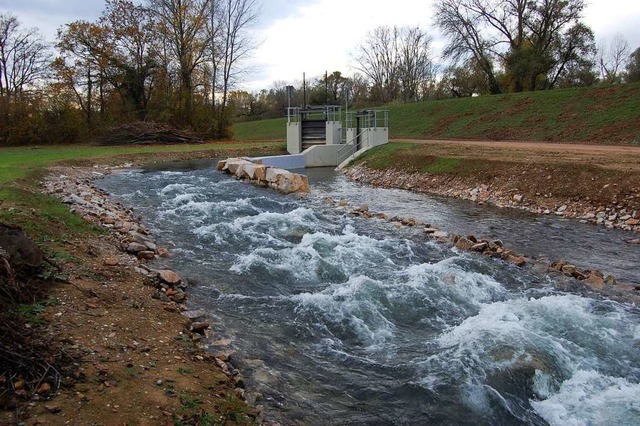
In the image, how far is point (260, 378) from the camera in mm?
4520

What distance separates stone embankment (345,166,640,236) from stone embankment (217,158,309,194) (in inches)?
148

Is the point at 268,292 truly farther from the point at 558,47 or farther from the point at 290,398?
the point at 558,47

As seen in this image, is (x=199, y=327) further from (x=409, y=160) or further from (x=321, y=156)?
(x=321, y=156)

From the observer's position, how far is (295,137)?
1145 inches

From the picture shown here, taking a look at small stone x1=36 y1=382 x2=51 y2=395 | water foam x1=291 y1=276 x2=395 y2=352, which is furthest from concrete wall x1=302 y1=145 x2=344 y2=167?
small stone x1=36 y1=382 x2=51 y2=395

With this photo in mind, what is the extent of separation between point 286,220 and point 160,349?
21.9 ft

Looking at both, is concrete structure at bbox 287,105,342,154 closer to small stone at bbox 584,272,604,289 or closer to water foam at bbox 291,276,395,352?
small stone at bbox 584,272,604,289

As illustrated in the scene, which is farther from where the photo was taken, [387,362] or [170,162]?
[170,162]

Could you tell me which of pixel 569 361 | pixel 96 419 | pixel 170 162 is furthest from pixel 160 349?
pixel 170 162

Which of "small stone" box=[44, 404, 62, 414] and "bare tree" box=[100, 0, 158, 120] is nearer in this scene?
"small stone" box=[44, 404, 62, 414]

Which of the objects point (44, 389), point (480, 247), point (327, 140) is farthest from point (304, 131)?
point (44, 389)

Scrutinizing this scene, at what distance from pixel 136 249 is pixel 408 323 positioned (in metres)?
4.63

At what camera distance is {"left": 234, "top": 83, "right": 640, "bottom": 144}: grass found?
2355 cm

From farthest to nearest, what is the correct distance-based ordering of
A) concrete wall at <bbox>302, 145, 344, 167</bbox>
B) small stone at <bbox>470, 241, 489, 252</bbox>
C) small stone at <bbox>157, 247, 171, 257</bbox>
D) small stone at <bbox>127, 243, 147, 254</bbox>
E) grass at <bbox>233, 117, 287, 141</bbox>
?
grass at <bbox>233, 117, 287, 141</bbox>, concrete wall at <bbox>302, 145, 344, 167</bbox>, small stone at <bbox>470, 241, 489, 252</bbox>, small stone at <bbox>157, 247, 171, 257</bbox>, small stone at <bbox>127, 243, 147, 254</bbox>
